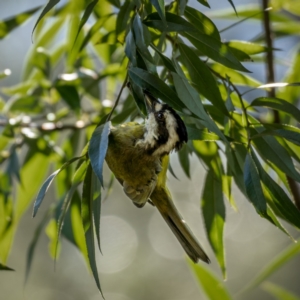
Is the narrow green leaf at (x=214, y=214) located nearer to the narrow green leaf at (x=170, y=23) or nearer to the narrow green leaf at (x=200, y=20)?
the narrow green leaf at (x=200, y=20)

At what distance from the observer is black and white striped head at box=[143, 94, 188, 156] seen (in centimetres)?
136

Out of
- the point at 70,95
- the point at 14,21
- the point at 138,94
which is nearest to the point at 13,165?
the point at 70,95

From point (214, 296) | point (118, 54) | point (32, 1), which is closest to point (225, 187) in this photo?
point (214, 296)

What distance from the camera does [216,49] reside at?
120cm

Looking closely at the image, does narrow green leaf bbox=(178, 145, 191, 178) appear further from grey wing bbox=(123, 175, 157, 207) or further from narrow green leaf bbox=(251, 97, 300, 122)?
narrow green leaf bbox=(251, 97, 300, 122)

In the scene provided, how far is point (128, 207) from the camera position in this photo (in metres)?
5.17

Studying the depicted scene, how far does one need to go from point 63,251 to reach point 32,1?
2.07m

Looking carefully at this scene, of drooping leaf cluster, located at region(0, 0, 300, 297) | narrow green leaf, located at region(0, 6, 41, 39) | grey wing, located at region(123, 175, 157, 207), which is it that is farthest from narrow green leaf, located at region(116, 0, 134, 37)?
narrow green leaf, located at region(0, 6, 41, 39)

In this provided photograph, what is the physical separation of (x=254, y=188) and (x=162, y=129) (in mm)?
432

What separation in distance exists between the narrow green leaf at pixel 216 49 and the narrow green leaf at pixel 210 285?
75 centimetres

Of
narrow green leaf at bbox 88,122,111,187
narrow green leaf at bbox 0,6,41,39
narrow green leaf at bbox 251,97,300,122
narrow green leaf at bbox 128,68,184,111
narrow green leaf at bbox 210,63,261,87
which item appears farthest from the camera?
narrow green leaf at bbox 0,6,41,39

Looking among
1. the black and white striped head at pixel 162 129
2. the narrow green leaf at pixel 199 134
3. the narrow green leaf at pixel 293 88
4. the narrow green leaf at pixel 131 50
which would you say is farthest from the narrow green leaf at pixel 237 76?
the narrow green leaf at pixel 131 50

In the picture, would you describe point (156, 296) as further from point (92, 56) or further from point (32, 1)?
point (92, 56)

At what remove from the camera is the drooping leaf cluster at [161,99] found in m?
1.10
